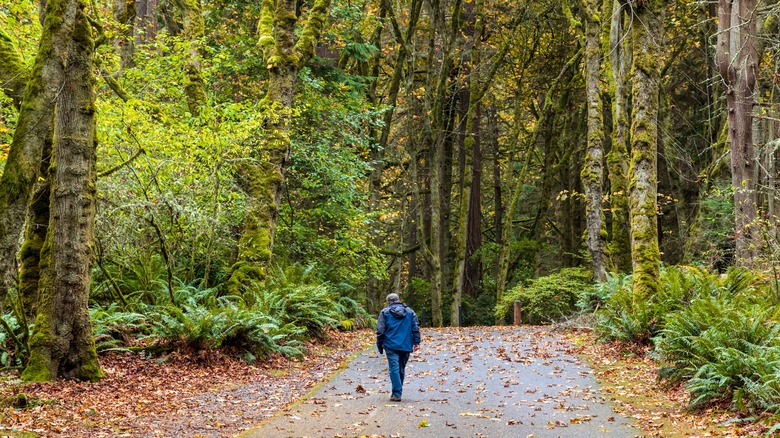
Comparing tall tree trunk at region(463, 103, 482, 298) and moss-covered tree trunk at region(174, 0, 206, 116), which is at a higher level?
moss-covered tree trunk at region(174, 0, 206, 116)

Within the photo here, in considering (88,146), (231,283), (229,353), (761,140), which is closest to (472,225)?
(761,140)

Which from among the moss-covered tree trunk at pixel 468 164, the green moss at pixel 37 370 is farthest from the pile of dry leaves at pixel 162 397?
the moss-covered tree trunk at pixel 468 164

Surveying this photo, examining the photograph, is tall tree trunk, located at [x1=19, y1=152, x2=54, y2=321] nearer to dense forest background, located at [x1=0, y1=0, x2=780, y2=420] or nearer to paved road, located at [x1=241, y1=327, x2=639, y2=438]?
dense forest background, located at [x1=0, y1=0, x2=780, y2=420]

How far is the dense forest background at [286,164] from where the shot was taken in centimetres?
1000

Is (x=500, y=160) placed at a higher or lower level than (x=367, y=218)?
higher

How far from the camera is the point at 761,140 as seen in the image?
19.9 metres

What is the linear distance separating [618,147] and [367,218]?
26.5 feet

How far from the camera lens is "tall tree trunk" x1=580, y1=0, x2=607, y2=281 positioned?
20.6 metres

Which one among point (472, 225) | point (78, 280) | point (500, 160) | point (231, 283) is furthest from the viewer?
point (500, 160)

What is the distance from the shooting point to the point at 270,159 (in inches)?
655

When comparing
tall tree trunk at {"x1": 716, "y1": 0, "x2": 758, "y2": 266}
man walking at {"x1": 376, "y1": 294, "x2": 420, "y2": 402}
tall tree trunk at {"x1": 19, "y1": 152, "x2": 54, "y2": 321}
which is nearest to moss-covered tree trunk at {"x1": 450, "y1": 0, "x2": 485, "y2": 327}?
tall tree trunk at {"x1": 716, "y1": 0, "x2": 758, "y2": 266}

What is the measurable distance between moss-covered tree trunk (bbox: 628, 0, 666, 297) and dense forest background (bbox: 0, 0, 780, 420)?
0.04 metres

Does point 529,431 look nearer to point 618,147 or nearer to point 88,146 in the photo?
point 88,146

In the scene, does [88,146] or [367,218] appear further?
[367,218]
